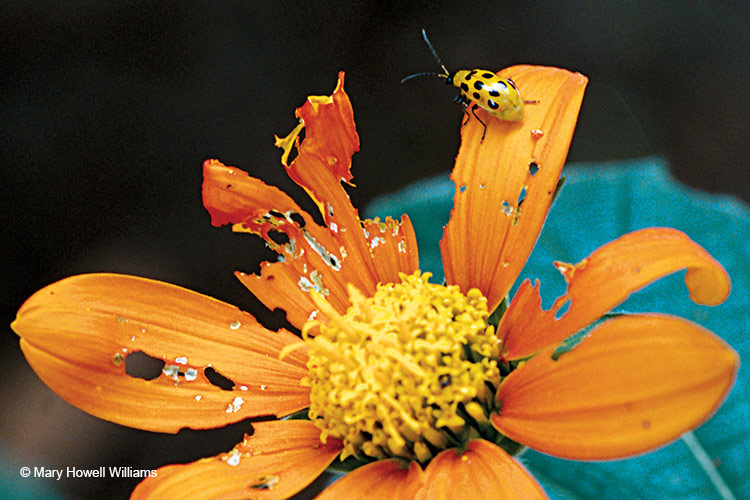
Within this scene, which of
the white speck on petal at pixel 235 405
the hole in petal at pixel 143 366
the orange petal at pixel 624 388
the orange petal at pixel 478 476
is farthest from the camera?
the hole in petal at pixel 143 366

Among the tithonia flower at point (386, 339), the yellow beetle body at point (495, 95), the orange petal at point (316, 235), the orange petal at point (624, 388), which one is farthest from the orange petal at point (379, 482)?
the yellow beetle body at point (495, 95)

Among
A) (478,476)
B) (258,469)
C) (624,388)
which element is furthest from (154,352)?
(624,388)

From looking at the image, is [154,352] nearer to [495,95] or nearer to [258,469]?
[258,469]

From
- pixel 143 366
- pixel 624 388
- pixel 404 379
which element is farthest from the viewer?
pixel 143 366

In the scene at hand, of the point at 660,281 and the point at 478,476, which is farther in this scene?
the point at 660,281

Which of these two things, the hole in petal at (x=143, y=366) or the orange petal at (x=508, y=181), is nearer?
the orange petal at (x=508, y=181)

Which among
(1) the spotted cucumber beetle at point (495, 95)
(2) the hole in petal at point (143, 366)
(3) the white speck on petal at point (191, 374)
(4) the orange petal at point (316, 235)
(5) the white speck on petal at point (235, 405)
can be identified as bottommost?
(2) the hole in petal at point (143, 366)

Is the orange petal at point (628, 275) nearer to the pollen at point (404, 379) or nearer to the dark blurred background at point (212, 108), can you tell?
the pollen at point (404, 379)

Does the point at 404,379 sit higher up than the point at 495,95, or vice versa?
Answer: the point at 495,95
